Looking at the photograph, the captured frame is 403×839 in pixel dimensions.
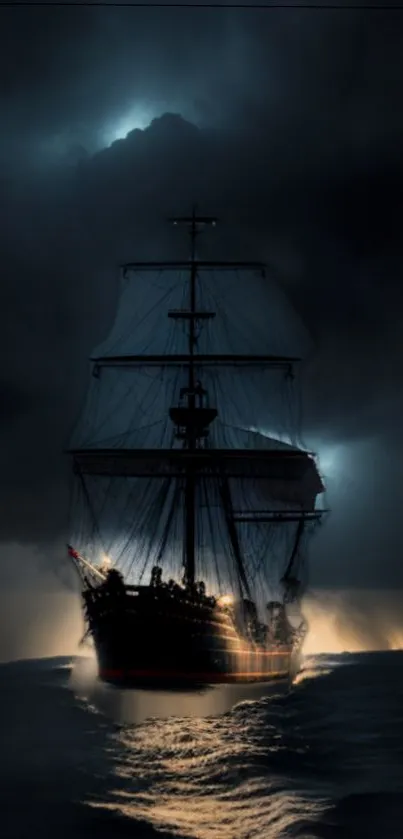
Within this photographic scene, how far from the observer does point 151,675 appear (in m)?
62.9

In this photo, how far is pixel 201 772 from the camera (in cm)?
4153

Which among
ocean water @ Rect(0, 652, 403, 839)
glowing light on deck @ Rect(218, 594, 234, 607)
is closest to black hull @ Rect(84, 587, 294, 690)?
ocean water @ Rect(0, 652, 403, 839)

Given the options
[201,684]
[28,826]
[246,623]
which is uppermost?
[246,623]

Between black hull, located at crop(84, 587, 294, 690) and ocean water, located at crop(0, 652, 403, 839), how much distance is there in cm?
181

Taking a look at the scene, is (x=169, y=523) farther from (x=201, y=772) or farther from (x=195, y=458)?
(x=201, y=772)

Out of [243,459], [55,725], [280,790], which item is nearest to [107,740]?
[55,725]

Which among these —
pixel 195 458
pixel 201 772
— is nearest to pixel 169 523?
pixel 195 458

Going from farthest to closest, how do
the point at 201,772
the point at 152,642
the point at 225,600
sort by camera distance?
the point at 225,600, the point at 152,642, the point at 201,772

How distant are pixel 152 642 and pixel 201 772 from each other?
22164 millimetres

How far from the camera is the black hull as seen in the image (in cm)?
6319

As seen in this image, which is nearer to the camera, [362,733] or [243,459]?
[362,733]

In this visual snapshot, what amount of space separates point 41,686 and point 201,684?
42.7m

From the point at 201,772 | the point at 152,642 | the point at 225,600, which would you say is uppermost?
the point at 225,600

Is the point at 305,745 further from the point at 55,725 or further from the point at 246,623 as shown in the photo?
the point at 246,623
